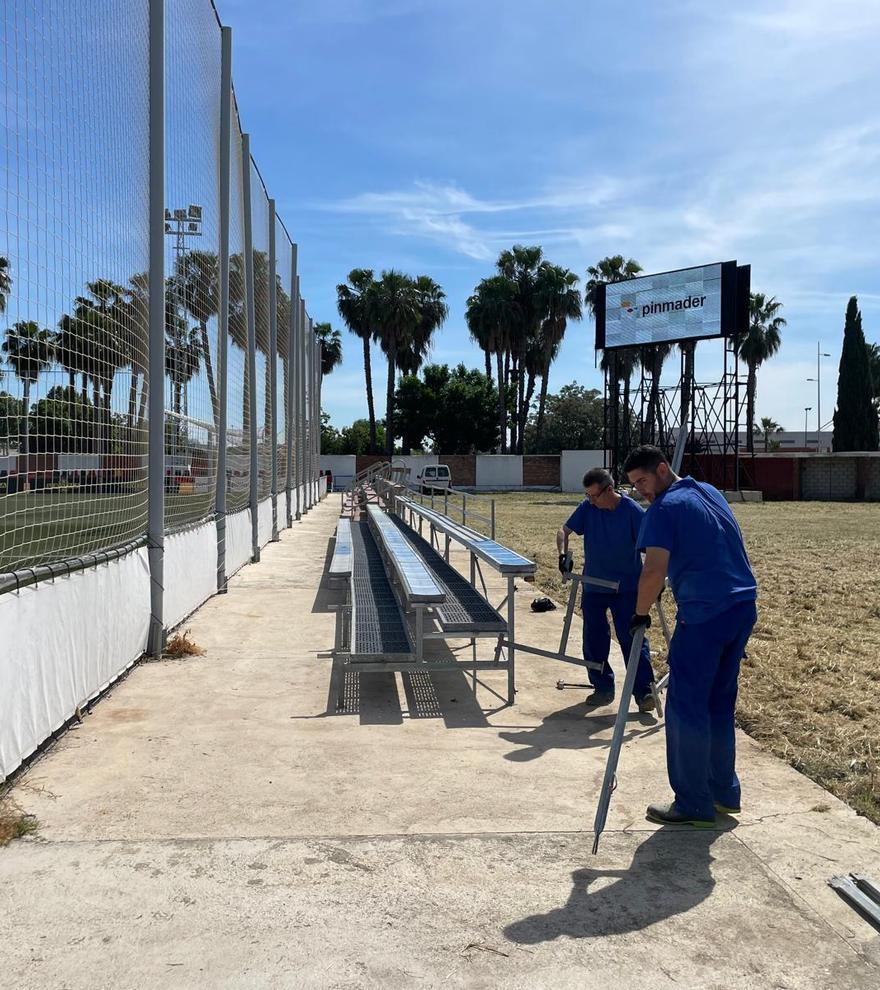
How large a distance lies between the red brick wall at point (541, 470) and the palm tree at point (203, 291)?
44.7m

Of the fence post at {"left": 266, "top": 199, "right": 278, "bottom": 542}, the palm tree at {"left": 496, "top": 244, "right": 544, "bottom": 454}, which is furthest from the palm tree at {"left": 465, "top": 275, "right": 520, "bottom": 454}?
the fence post at {"left": 266, "top": 199, "right": 278, "bottom": 542}

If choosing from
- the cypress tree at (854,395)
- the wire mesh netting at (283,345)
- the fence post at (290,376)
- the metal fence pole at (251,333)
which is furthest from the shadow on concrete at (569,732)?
the cypress tree at (854,395)

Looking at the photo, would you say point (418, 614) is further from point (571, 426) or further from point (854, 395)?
point (571, 426)

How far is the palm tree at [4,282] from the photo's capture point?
168 inches

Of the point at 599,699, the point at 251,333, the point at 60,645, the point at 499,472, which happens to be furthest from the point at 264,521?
the point at 499,472

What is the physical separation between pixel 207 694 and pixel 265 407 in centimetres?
1140

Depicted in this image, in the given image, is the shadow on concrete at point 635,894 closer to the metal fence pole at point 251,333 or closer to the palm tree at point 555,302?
the metal fence pole at point 251,333

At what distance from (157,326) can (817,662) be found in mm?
5782

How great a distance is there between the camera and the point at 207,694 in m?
6.17

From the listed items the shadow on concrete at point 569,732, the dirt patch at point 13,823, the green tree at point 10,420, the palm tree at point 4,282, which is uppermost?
the palm tree at point 4,282

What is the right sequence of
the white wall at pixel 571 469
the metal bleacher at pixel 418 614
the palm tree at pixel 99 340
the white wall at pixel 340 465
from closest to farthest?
the palm tree at pixel 99 340 → the metal bleacher at pixel 418 614 → the white wall at pixel 571 469 → the white wall at pixel 340 465

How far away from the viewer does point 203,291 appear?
984 centimetres

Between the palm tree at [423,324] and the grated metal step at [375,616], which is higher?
the palm tree at [423,324]

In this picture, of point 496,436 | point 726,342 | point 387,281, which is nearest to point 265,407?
point 726,342
